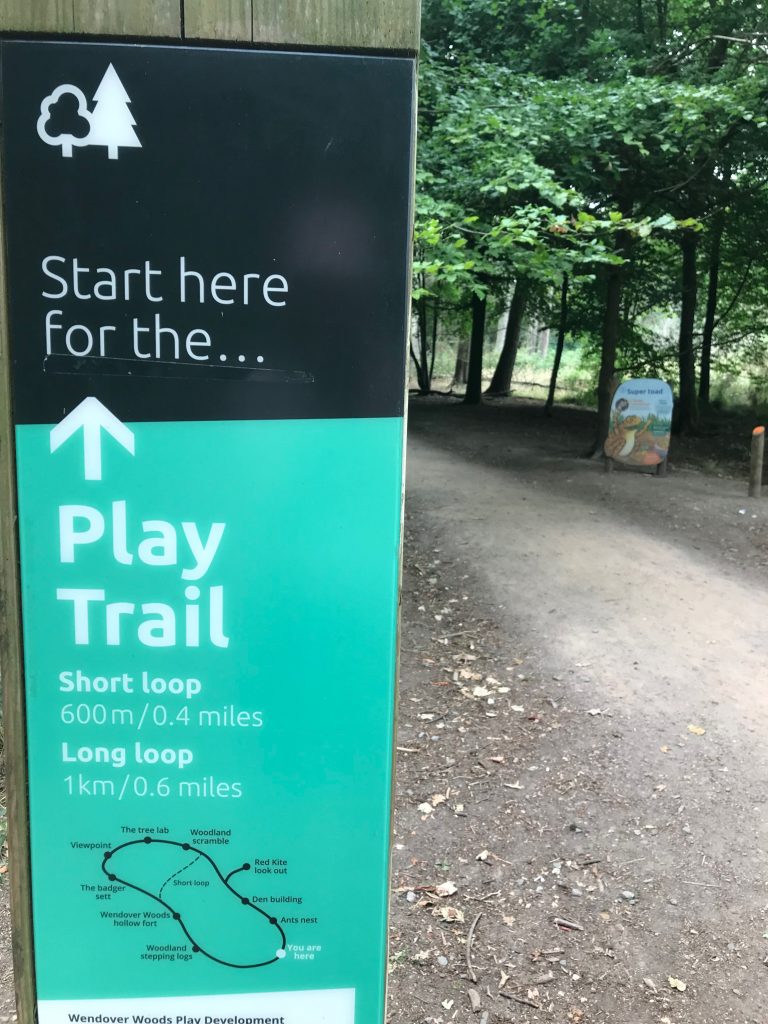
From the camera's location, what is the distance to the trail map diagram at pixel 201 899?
1713 mm

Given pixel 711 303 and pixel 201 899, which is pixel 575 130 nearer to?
pixel 201 899

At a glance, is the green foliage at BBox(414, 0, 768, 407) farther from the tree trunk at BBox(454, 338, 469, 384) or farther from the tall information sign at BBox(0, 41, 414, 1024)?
the tree trunk at BBox(454, 338, 469, 384)

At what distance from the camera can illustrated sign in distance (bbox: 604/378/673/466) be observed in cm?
1139

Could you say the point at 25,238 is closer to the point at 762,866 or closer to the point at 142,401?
the point at 142,401

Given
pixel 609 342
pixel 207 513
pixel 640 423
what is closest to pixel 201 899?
pixel 207 513

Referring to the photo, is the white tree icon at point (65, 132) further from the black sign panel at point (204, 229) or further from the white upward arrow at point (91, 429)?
the white upward arrow at point (91, 429)

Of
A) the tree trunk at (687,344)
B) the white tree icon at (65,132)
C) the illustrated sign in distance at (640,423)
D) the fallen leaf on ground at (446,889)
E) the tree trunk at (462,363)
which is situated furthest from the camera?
the tree trunk at (462,363)

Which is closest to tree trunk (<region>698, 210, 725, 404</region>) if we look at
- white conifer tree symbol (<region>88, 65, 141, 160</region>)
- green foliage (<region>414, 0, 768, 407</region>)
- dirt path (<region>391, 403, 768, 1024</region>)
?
green foliage (<region>414, 0, 768, 407</region>)

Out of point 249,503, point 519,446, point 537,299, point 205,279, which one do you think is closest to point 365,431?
point 249,503

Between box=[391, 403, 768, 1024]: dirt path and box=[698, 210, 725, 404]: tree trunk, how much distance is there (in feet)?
29.0

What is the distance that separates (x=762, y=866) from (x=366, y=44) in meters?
3.66

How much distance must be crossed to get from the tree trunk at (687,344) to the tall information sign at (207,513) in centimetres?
1598

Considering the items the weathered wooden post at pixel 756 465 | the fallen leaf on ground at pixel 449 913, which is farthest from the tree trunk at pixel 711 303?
the fallen leaf on ground at pixel 449 913

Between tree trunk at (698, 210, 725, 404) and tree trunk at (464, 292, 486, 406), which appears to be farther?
tree trunk at (464, 292, 486, 406)
